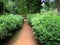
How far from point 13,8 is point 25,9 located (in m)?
1.51

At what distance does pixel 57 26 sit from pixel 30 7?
442 inches

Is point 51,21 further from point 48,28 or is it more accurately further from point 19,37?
point 19,37

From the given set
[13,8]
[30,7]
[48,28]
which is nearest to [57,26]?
[48,28]

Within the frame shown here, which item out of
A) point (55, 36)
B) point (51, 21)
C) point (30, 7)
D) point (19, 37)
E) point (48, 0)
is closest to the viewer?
point (55, 36)

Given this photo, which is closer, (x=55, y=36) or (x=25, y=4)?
(x=55, y=36)

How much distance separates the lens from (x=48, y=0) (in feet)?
65.1

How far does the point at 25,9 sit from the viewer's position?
17297mm

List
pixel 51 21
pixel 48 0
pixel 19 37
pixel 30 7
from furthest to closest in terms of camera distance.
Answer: pixel 48 0, pixel 30 7, pixel 19 37, pixel 51 21

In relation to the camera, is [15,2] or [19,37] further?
[15,2]

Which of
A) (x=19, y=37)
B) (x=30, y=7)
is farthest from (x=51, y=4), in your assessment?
(x=19, y=37)

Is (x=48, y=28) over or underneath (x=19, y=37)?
over

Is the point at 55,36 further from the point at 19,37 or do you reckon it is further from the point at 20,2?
the point at 20,2

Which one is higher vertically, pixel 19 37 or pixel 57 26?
pixel 57 26

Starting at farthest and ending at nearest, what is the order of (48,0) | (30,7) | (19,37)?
(48,0)
(30,7)
(19,37)
